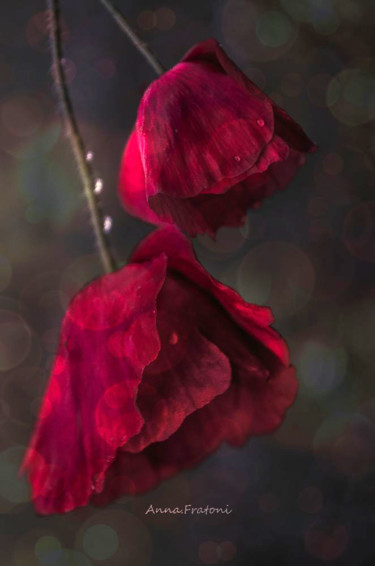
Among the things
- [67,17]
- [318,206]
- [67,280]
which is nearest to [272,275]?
[318,206]

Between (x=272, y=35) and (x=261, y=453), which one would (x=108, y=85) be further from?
(x=261, y=453)

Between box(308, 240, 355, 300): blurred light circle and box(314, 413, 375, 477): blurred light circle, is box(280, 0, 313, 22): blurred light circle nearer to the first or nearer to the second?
box(308, 240, 355, 300): blurred light circle

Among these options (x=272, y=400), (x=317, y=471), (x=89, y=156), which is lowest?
(x=317, y=471)

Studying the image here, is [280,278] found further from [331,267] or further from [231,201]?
[231,201]

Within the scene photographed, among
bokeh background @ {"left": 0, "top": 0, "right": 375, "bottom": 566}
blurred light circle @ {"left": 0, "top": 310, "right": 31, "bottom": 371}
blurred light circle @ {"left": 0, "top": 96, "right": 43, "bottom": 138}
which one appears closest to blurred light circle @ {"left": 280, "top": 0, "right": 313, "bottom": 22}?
bokeh background @ {"left": 0, "top": 0, "right": 375, "bottom": 566}

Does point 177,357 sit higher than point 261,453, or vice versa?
point 177,357

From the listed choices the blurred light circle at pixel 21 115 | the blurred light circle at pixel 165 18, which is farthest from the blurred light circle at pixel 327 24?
the blurred light circle at pixel 21 115

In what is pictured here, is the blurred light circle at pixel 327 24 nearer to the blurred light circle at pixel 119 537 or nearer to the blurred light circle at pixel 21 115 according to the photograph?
the blurred light circle at pixel 21 115
